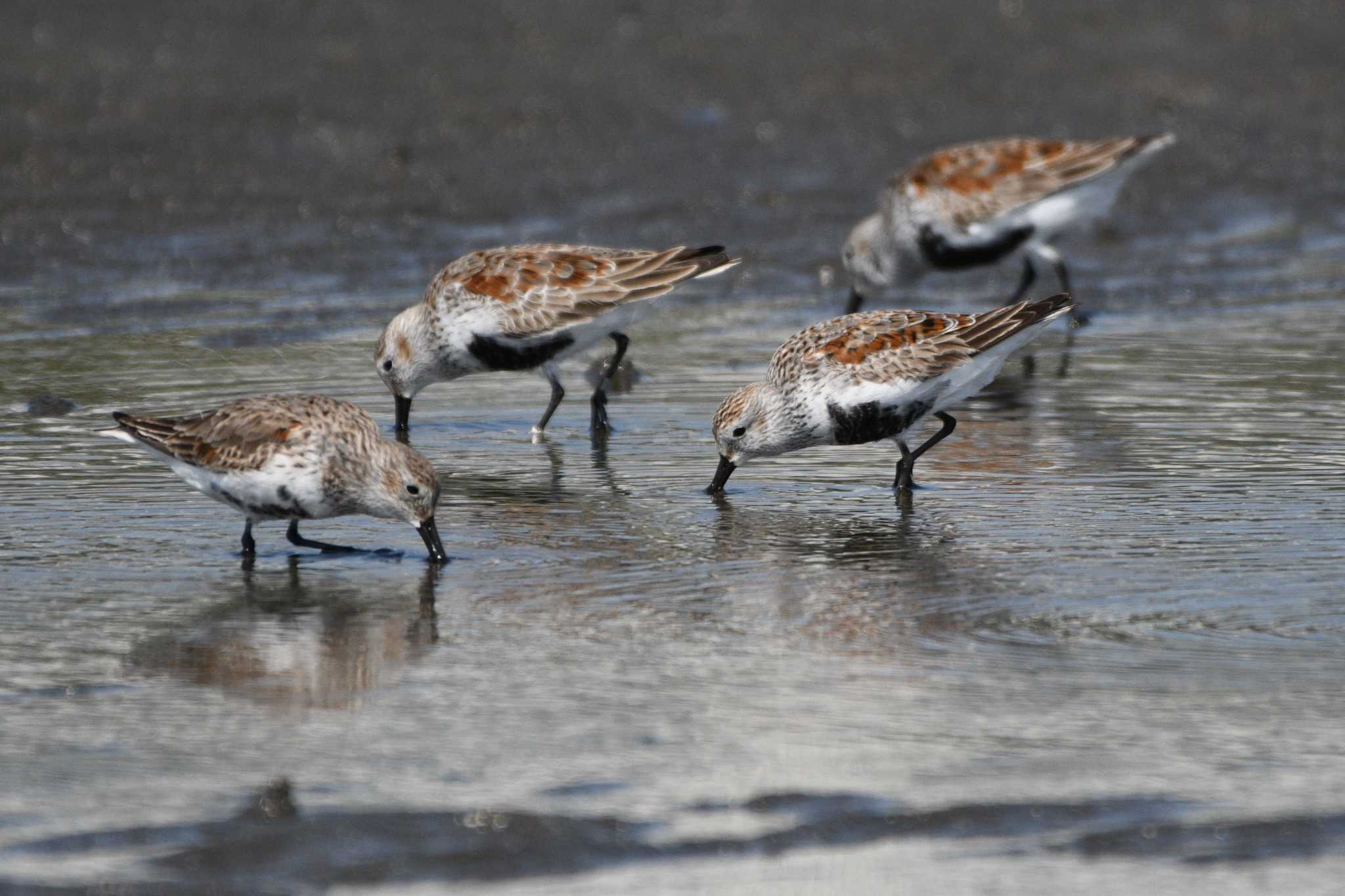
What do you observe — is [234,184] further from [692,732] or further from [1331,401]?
[692,732]

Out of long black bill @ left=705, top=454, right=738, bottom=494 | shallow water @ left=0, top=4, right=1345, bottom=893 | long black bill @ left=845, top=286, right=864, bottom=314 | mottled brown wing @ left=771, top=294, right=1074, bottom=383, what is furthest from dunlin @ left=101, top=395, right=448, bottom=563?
long black bill @ left=845, top=286, right=864, bottom=314

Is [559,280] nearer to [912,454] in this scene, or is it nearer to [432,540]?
[912,454]

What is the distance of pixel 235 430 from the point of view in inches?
319

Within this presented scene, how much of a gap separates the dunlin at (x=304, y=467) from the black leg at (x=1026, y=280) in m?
7.83

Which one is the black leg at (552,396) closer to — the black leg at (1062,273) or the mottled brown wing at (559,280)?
the mottled brown wing at (559,280)

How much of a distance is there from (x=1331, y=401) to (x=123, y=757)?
7.45 metres

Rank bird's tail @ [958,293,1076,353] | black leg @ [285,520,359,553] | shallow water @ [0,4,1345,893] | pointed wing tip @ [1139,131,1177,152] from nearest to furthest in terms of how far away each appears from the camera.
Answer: shallow water @ [0,4,1345,893] → black leg @ [285,520,359,553] → bird's tail @ [958,293,1076,353] → pointed wing tip @ [1139,131,1177,152]

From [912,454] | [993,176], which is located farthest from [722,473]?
[993,176]

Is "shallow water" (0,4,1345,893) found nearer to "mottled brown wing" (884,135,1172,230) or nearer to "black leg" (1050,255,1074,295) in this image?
"black leg" (1050,255,1074,295)

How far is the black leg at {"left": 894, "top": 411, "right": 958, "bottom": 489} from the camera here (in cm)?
945

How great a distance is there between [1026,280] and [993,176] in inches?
34.0

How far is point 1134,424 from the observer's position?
10766mm

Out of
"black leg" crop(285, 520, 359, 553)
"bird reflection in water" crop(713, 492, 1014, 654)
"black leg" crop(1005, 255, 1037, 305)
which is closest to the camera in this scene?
"bird reflection in water" crop(713, 492, 1014, 654)

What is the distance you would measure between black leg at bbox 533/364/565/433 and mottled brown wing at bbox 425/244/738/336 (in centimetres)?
29
